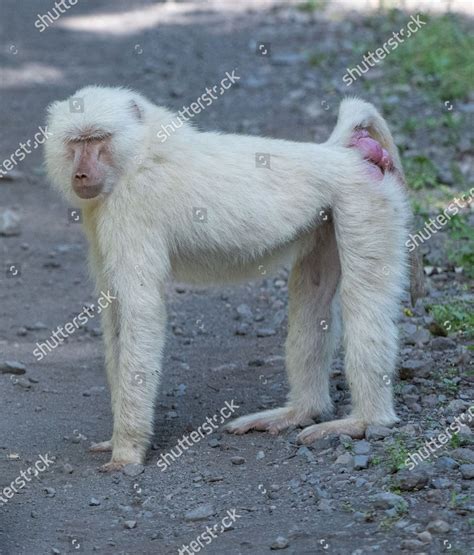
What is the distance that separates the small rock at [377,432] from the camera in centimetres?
568

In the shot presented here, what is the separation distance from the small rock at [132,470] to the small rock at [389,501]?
4.27 feet

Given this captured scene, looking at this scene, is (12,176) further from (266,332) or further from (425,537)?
(425,537)

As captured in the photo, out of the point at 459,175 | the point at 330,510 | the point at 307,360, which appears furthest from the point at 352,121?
the point at 459,175

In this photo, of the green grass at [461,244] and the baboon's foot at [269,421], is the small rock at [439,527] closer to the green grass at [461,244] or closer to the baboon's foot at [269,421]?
the baboon's foot at [269,421]

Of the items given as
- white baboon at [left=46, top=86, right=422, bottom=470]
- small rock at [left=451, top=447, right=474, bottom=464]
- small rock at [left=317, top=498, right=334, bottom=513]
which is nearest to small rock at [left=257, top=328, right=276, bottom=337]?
white baboon at [left=46, top=86, right=422, bottom=470]

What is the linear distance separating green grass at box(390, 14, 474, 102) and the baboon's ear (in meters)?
6.38

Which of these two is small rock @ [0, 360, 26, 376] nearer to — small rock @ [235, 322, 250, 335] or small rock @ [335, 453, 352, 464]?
small rock @ [235, 322, 250, 335]

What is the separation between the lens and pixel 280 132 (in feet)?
37.3

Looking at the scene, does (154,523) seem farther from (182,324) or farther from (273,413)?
(182,324)

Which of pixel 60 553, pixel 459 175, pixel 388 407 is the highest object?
pixel 459 175

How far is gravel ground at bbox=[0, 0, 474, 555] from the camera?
4.91 meters

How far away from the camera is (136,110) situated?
586 centimetres

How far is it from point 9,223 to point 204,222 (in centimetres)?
448

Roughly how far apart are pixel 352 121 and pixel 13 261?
392cm
